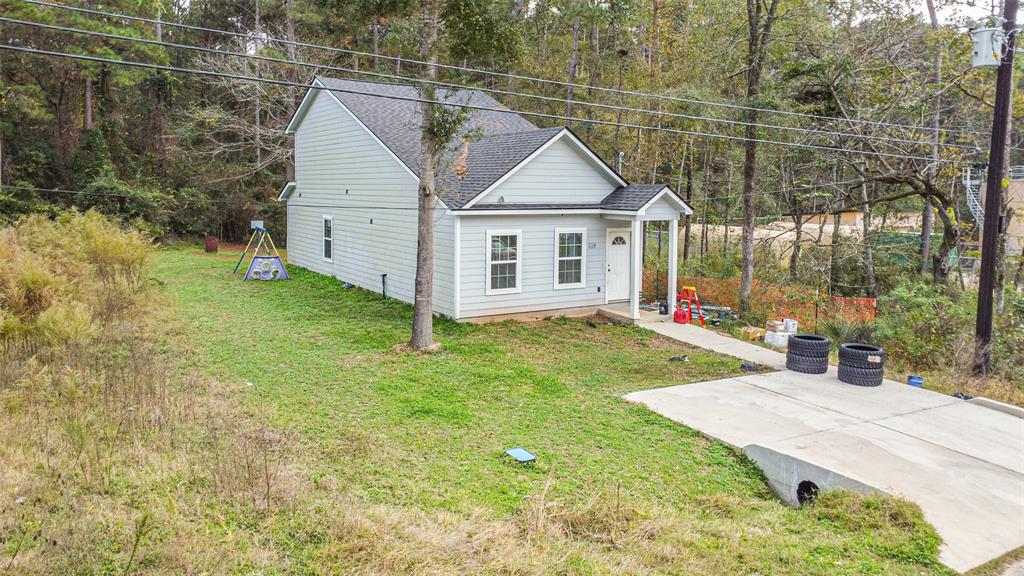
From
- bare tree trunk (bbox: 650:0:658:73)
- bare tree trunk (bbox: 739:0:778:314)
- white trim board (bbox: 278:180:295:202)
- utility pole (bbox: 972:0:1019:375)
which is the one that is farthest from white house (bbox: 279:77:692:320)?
bare tree trunk (bbox: 650:0:658:73)

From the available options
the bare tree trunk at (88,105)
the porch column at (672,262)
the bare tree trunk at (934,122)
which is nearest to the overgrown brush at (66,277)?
the porch column at (672,262)

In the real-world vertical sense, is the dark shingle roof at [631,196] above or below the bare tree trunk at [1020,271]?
above

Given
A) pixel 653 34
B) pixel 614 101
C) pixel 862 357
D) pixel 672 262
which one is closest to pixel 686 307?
pixel 672 262

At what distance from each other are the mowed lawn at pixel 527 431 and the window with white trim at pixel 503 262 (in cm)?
88

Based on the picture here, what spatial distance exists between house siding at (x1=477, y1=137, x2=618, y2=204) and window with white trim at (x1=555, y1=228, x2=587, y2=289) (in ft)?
2.55

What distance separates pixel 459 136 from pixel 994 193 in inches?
367

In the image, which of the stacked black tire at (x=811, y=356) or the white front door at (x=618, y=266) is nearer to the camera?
the stacked black tire at (x=811, y=356)

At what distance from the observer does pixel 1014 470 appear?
696 cm

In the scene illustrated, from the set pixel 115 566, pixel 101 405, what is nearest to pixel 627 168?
pixel 101 405

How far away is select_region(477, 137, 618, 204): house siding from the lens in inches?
569

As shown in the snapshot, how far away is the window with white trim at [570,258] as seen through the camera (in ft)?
49.8

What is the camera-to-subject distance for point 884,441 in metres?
7.68

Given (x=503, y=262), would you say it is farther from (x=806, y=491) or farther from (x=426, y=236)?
(x=806, y=491)

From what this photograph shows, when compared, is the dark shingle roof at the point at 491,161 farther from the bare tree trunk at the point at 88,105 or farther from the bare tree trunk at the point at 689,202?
the bare tree trunk at the point at 88,105
